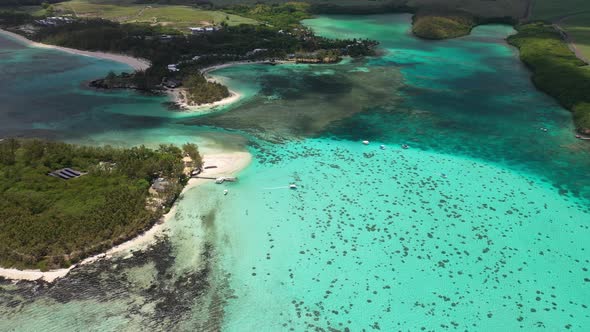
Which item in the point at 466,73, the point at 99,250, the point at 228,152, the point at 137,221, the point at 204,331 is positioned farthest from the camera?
the point at 466,73

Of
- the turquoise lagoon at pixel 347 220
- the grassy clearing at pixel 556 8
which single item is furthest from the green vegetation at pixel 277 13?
the grassy clearing at pixel 556 8

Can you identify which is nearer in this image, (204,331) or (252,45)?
(204,331)

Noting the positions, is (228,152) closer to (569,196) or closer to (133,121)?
(133,121)

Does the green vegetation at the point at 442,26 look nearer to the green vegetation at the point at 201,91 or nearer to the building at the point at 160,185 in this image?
the green vegetation at the point at 201,91

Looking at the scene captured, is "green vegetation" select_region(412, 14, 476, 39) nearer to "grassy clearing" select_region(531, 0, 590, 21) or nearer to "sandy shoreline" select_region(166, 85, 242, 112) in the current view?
"grassy clearing" select_region(531, 0, 590, 21)

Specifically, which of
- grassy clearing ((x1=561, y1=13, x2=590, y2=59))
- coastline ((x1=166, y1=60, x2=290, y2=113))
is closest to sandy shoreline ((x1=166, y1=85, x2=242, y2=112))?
coastline ((x1=166, y1=60, x2=290, y2=113))

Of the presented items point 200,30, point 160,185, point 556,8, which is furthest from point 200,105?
point 556,8

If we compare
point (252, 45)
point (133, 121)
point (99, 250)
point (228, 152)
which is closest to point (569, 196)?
point (228, 152)
